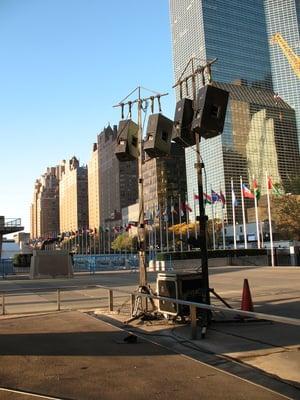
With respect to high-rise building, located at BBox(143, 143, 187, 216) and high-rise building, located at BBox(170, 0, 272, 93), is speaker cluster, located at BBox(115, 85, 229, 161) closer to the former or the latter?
high-rise building, located at BBox(170, 0, 272, 93)

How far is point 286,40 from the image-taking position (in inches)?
5256

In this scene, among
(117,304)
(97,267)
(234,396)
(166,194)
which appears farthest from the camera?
(166,194)

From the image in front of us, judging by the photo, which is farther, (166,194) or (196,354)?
(166,194)

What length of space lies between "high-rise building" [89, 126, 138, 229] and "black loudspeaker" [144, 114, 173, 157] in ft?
490

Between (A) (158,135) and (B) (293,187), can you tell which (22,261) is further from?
(B) (293,187)

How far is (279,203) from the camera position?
74.2 meters

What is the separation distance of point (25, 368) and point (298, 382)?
401 centimetres

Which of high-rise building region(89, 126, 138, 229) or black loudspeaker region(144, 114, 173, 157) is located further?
high-rise building region(89, 126, 138, 229)

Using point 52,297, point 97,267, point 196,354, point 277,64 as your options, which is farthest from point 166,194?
point 196,354

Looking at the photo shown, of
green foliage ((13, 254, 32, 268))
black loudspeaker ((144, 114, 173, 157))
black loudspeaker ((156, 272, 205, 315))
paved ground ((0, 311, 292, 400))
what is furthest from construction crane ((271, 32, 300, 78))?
paved ground ((0, 311, 292, 400))

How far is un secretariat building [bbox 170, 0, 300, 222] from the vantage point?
325ft

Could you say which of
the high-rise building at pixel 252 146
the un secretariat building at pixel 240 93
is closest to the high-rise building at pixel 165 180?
the un secretariat building at pixel 240 93

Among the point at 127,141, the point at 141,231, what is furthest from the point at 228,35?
the point at 141,231

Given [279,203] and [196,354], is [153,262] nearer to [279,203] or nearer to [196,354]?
[279,203]
